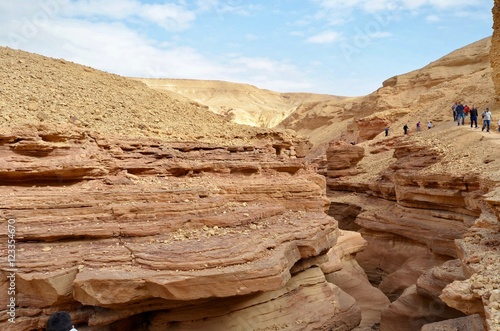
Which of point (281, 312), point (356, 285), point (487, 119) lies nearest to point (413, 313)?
point (356, 285)

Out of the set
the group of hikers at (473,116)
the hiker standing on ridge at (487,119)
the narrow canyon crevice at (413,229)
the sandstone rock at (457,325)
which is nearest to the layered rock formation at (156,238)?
the narrow canyon crevice at (413,229)

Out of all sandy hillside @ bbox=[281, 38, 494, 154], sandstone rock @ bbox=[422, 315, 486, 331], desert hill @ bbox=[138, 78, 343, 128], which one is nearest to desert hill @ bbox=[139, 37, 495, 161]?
sandy hillside @ bbox=[281, 38, 494, 154]

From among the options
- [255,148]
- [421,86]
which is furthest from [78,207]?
[421,86]

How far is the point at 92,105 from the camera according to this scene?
13.4 metres

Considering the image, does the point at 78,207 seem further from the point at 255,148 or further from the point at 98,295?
the point at 255,148

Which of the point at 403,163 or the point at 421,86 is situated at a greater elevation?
the point at 421,86

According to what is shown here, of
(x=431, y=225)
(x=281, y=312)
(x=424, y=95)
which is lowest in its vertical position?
(x=281, y=312)

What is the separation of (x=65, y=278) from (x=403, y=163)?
16728 millimetres

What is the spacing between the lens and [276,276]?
8469 mm

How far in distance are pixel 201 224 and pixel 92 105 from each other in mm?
6148

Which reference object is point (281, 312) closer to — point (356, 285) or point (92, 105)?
point (356, 285)

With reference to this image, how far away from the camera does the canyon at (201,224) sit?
7926 mm

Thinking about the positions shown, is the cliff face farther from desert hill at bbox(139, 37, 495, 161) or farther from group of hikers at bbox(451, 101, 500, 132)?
desert hill at bbox(139, 37, 495, 161)

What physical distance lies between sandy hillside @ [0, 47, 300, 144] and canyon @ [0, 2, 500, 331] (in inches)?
3.3
